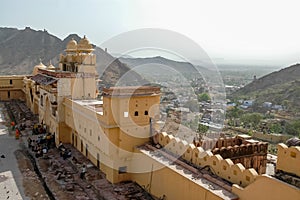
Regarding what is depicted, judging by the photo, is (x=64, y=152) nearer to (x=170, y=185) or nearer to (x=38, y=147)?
(x=38, y=147)

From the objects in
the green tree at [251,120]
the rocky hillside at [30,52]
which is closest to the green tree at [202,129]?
the green tree at [251,120]

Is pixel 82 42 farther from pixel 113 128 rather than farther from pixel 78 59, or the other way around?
pixel 113 128

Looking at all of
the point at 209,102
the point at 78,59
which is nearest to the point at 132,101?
the point at 78,59

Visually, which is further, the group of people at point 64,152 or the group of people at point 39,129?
the group of people at point 39,129

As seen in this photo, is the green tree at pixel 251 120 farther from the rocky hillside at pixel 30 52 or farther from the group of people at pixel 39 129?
the rocky hillside at pixel 30 52

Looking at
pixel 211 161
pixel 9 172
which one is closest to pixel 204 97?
pixel 9 172

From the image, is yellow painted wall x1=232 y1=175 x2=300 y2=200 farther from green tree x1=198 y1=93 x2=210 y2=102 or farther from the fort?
green tree x1=198 y1=93 x2=210 y2=102
